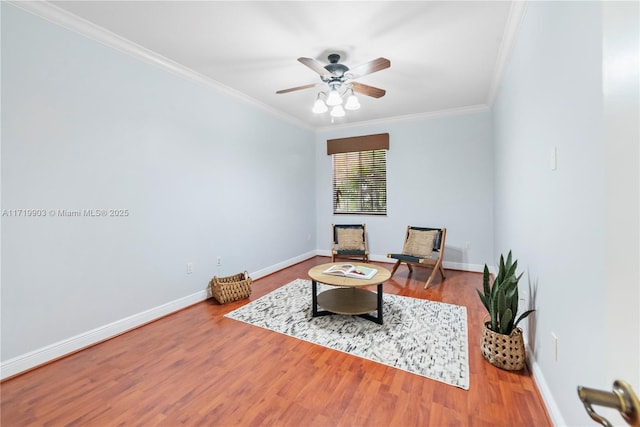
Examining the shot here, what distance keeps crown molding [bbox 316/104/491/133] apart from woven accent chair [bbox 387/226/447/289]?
178 centimetres

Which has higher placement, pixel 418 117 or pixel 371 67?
pixel 418 117

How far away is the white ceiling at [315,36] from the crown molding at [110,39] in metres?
0.05

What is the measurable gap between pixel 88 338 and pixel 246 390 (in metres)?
1.47

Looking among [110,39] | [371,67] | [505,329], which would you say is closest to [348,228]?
[371,67]

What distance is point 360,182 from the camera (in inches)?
200

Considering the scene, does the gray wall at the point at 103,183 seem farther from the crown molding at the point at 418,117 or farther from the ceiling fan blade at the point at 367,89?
the crown molding at the point at 418,117

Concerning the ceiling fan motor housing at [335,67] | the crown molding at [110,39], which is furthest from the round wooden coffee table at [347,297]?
the crown molding at [110,39]

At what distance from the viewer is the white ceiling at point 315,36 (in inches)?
78.1

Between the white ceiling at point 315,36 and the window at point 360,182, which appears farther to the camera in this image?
the window at point 360,182

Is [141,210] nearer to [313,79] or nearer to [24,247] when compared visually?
[24,247]

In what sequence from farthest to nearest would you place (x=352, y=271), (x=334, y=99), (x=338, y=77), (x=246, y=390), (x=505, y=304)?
(x=352, y=271), (x=338, y=77), (x=334, y=99), (x=505, y=304), (x=246, y=390)

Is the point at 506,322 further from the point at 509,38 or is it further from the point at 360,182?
the point at 360,182

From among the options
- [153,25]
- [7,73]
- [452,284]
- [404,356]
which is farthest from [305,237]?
[7,73]

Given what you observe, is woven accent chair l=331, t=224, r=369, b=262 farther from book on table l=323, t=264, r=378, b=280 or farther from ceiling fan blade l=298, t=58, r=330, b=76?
ceiling fan blade l=298, t=58, r=330, b=76
